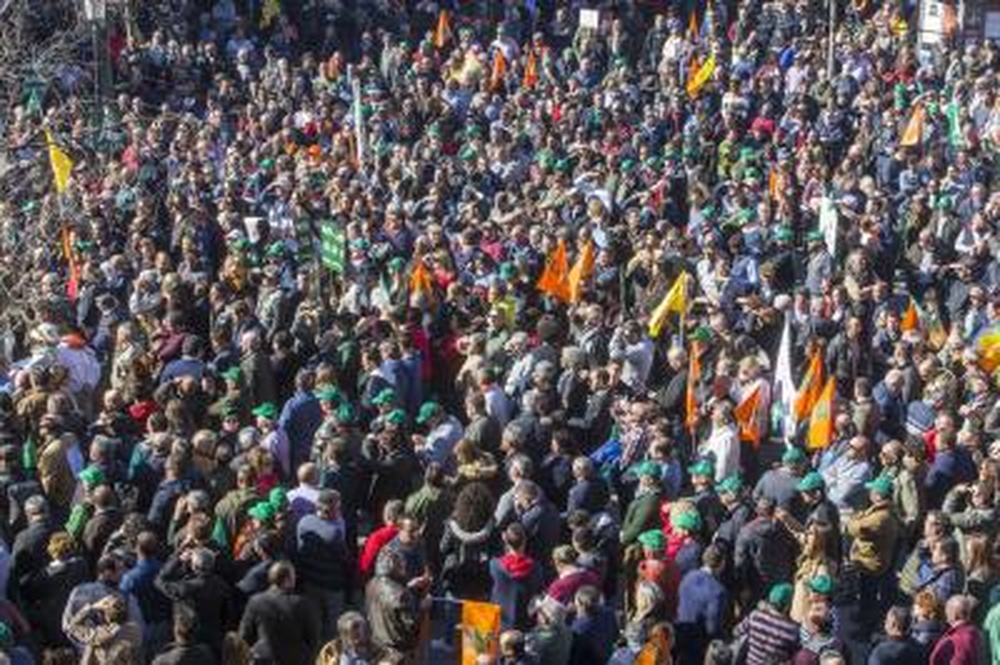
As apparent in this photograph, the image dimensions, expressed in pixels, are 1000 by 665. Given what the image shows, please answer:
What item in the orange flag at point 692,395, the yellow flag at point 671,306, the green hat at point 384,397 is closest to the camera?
the green hat at point 384,397

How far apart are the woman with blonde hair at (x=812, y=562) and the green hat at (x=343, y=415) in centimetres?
311

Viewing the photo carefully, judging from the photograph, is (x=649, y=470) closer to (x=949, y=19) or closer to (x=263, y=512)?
(x=263, y=512)

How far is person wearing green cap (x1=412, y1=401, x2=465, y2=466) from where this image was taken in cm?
1293

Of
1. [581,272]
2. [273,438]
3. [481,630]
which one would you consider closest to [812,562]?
Answer: [481,630]

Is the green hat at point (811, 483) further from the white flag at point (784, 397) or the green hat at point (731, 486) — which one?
the white flag at point (784, 397)

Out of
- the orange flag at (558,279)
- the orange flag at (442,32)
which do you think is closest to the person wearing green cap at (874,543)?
the orange flag at (558,279)

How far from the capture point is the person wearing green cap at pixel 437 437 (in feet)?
42.4

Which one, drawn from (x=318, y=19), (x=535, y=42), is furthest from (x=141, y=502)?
(x=318, y=19)

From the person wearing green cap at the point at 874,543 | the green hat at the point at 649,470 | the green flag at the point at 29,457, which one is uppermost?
the green flag at the point at 29,457

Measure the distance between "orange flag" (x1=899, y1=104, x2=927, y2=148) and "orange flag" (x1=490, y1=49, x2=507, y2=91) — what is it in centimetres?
617

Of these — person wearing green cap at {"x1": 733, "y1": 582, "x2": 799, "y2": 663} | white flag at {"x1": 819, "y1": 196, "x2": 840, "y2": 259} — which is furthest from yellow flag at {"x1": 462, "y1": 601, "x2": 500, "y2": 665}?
white flag at {"x1": 819, "y1": 196, "x2": 840, "y2": 259}

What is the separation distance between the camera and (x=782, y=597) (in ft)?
33.8

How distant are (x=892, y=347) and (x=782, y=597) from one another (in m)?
5.34

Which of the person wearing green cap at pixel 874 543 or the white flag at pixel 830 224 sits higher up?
the white flag at pixel 830 224
